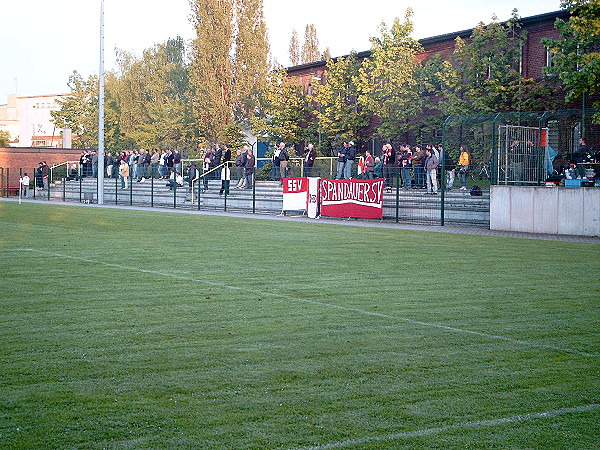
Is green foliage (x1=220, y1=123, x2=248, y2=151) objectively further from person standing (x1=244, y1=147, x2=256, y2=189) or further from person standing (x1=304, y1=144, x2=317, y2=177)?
person standing (x1=304, y1=144, x2=317, y2=177)

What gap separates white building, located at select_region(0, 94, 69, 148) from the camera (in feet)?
389

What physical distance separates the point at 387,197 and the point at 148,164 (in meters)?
21.3

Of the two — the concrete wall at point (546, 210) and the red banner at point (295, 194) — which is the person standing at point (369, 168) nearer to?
the red banner at point (295, 194)

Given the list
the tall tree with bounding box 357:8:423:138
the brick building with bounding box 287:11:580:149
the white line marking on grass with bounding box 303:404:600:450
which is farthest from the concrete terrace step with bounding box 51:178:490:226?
the white line marking on grass with bounding box 303:404:600:450

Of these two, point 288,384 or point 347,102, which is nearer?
point 288,384

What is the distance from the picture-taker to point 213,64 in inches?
2281

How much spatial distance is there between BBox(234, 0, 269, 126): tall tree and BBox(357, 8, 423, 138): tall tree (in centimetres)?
1585

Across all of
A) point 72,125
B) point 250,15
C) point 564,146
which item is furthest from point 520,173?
point 72,125

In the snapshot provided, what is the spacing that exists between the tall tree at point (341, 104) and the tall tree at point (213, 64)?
1133cm

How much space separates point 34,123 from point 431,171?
10769 centimetres

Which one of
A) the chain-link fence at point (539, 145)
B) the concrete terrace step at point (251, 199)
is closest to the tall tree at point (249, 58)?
the concrete terrace step at point (251, 199)

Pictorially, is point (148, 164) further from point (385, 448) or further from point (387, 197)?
point (385, 448)

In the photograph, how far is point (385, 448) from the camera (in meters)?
4.67

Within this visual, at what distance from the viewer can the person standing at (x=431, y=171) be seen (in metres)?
27.0
